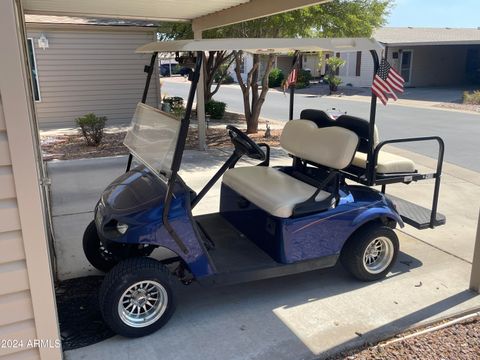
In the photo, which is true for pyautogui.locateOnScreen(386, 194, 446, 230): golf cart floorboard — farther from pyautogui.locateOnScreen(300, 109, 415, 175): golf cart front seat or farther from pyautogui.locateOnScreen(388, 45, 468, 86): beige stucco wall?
pyautogui.locateOnScreen(388, 45, 468, 86): beige stucco wall

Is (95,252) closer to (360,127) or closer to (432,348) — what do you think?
(360,127)

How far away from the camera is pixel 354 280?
3.56 metres

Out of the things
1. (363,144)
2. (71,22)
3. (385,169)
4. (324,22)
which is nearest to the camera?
(363,144)

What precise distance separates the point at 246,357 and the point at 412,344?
41.7 inches

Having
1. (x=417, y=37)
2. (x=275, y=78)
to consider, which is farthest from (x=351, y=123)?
(x=417, y=37)

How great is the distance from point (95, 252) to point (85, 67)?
9.12m

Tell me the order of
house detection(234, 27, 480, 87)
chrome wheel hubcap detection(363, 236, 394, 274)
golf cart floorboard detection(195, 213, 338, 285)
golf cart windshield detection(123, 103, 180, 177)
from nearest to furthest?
golf cart windshield detection(123, 103, 180, 177) < golf cart floorboard detection(195, 213, 338, 285) < chrome wheel hubcap detection(363, 236, 394, 274) < house detection(234, 27, 480, 87)

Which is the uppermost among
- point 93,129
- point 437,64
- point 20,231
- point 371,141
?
point 437,64

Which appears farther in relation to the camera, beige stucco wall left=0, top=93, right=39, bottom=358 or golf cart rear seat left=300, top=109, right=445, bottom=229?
golf cart rear seat left=300, top=109, right=445, bottom=229

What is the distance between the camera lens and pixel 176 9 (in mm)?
6074

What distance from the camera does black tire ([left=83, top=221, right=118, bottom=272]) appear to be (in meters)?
3.49

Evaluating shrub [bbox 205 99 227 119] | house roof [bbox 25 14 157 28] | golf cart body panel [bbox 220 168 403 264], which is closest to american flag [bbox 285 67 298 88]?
golf cart body panel [bbox 220 168 403 264]

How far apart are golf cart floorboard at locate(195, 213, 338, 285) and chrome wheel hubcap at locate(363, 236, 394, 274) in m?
0.37

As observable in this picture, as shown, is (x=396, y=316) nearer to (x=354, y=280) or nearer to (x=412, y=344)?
(x=412, y=344)
